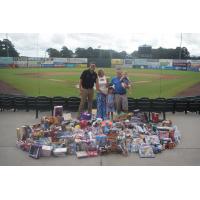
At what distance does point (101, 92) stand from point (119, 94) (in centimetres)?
40

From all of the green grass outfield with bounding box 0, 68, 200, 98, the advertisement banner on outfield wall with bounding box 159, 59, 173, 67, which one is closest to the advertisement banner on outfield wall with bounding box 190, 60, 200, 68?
the green grass outfield with bounding box 0, 68, 200, 98

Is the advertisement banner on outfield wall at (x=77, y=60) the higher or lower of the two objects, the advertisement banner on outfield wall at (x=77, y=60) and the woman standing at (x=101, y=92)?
the higher

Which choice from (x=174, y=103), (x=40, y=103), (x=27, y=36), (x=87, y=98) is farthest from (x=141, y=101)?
(x=27, y=36)

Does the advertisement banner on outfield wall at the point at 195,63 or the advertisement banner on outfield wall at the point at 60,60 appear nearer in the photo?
the advertisement banner on outfield wall at the point at 195,63

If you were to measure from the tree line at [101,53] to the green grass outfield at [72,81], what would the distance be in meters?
0.43

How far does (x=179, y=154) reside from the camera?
403 cm

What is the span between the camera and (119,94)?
5.57 m

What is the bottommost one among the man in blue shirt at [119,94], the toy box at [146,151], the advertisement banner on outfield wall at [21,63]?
the toy box at [146,151]

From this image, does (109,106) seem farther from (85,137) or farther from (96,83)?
(85,137)

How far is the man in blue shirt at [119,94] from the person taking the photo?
548 centimetres

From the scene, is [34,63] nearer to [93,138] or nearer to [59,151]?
[93,138]

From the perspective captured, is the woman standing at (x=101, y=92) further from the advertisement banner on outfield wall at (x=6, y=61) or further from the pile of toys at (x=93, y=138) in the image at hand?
the advertisement banner on outfield wall at (x=6, y=61)

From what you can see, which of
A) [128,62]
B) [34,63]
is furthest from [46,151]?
[128,62]

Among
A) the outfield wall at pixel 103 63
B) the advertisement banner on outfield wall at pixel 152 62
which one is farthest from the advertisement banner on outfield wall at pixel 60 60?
the advertisement banner on outfield wall at pixel 152 62
